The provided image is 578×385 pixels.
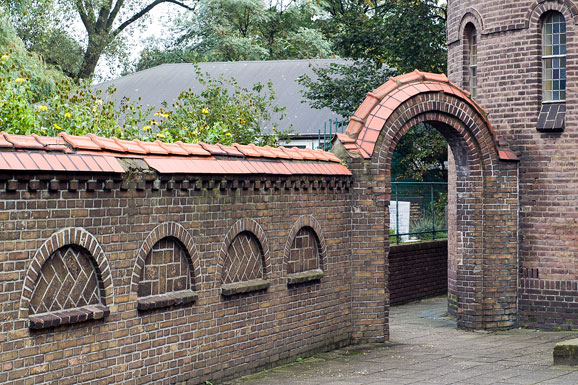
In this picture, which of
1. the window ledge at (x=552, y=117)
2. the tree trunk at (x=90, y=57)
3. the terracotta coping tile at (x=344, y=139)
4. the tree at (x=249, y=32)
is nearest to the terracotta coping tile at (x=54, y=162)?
the terracotta coping tile at (x=344, y=139)

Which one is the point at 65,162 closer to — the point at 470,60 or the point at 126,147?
the point at 126,147

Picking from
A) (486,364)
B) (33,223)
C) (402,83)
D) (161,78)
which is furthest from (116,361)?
(161,78)

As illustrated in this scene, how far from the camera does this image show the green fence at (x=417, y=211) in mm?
19516

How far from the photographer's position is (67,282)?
791cm

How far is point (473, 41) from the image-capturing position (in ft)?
52.2

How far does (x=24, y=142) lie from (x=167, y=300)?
99.3 inches

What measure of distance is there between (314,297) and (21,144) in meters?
5.77

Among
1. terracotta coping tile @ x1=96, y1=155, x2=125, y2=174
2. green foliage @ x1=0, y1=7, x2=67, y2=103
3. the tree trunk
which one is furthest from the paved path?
the tree trunk

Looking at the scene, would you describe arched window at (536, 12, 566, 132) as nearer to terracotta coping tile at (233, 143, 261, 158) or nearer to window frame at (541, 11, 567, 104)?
window frame at (541, 11, 567, 104)

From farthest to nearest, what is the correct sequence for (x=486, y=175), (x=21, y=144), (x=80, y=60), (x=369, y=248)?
(x=80, y=60), (x=486, y=175), (x=369, y=248), (x=21, y=144)

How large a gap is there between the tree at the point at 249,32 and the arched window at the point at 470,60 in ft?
70.1

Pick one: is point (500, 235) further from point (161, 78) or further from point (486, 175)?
point (161, 78)

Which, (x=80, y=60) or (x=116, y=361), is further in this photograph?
(x=80, y=60)

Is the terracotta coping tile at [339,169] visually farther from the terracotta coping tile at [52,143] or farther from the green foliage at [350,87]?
the green foliage at [350,87]
